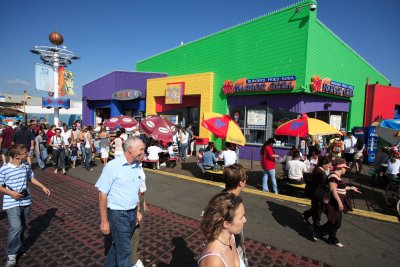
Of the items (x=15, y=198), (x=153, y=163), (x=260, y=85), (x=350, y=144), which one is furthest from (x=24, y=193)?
(x=350, y=144)

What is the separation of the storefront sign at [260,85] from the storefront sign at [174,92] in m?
3.39

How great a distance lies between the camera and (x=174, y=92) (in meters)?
17.2

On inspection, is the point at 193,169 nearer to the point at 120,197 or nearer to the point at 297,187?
the point at 297,187

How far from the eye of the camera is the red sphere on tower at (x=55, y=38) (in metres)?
24.5

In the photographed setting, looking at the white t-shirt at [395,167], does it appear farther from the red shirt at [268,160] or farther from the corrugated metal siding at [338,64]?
→ the corrugated metal siding at [338,64]

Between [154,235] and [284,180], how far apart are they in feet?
14.8

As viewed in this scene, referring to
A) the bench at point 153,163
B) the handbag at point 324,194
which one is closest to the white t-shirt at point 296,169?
the handbag at point 324,194

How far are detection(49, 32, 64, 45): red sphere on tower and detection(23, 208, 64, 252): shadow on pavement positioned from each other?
24458 millimetres

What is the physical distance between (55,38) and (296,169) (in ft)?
88.2

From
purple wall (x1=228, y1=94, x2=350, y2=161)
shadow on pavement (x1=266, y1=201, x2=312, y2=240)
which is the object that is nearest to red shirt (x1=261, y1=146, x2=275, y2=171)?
shadow on pavement (x1=266, y1=201, x2=312, y2=240)

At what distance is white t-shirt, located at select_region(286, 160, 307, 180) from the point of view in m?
7.02

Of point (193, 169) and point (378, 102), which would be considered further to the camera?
point (378, 102)

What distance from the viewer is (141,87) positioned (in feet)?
67.5

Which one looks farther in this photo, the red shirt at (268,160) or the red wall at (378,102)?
the red wall at (378,102)
